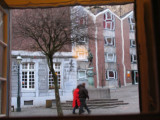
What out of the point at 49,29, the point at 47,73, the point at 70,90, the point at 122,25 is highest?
the point at 122,25

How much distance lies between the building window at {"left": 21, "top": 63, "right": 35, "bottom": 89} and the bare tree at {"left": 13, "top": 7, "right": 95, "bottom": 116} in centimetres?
491

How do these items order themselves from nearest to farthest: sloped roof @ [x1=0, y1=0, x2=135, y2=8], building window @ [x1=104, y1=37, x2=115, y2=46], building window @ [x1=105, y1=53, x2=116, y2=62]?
sloped roof @ [x1=0, y1=0, x2=135, y2=8], building window @ [x1=104, y1=37, x2=115, y2=46], building window @ [x1=105, y1=53, x2=116, y2=62]

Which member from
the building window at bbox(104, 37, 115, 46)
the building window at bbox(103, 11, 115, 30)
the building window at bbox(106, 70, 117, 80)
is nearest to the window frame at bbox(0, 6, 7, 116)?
the building window at bbox(103, 11, 115, 30)

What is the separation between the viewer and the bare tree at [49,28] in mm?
8172

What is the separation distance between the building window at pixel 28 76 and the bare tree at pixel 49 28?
4.91 metres

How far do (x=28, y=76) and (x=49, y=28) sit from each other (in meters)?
6.86

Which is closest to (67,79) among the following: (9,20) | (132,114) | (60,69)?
(60,69)

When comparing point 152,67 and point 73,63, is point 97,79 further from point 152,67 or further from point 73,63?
point 152,67

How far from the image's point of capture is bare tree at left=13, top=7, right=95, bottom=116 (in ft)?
26.8

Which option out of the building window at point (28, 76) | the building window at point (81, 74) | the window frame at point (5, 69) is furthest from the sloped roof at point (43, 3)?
the building window at point (81, 74)

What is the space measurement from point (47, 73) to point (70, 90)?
1629 millimetres

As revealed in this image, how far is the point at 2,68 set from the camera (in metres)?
2.06

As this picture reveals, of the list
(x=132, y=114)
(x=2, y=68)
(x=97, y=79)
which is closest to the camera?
(x=132, y=114)

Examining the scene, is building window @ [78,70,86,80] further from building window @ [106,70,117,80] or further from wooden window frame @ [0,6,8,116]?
wooden window frame @ [0,6,8,116]
